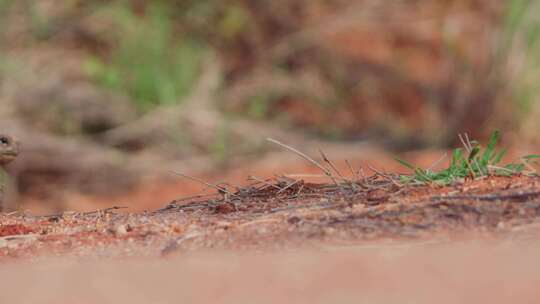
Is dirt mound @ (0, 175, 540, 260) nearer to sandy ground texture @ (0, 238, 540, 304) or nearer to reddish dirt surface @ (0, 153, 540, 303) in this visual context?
reddish dirt surface @ (0, 153, 540, 303)

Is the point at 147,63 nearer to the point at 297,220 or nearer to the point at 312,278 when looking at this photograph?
the point at 297,220

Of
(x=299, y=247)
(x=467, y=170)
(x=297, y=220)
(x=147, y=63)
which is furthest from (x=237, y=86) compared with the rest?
(x=299, y=247)

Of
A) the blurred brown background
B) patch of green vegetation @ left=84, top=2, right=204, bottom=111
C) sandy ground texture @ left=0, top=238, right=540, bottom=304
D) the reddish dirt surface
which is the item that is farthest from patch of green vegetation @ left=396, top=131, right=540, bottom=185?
patch of green vegetation @ left=84, top=2, right=204, bottom=111

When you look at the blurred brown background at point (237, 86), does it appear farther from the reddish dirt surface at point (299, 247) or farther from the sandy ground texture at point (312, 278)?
the sandy ground texture at point (312, 278)

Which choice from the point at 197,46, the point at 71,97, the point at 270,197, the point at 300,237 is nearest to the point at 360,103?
the point at 197,46

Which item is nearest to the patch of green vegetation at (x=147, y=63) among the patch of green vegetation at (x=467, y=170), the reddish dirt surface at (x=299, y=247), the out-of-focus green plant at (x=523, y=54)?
the out-of-focus green plant at (x=523, y=54)

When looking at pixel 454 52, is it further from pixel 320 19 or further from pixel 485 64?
pixel 320 19

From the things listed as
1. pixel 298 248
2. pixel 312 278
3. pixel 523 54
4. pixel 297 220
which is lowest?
pixel 312 278
